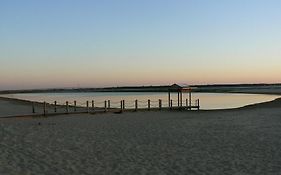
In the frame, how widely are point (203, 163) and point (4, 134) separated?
25.5 feet

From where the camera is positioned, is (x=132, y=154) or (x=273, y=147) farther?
(x=273, y=147)

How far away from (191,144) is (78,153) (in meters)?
4.37

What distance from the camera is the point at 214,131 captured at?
19641mm

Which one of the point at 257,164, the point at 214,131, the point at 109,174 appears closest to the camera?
the point at 109,174

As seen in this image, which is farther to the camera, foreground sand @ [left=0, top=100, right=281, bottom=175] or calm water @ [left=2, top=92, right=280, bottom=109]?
calm water @ [left=2, top=92, right=280, bottom=109]

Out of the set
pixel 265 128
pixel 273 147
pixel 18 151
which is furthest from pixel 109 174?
pixel 265 128

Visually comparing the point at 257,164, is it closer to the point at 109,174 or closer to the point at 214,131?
the point at 109,174

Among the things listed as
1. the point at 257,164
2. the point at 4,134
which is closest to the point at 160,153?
the point at 257,164

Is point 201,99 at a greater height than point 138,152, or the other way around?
point 138,152

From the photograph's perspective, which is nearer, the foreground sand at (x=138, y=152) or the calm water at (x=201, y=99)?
the foreground sand at (x=138, y=152)

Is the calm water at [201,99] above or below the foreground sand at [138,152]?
below

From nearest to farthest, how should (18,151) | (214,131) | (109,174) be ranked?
1. (109,174)
2. (18,151)
3. (214,131)

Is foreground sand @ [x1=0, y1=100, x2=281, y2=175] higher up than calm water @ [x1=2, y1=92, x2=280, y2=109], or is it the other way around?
foreground sand @ [x1=0, y1=100, x2=281, y2=175]

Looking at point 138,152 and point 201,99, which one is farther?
point 201,99
